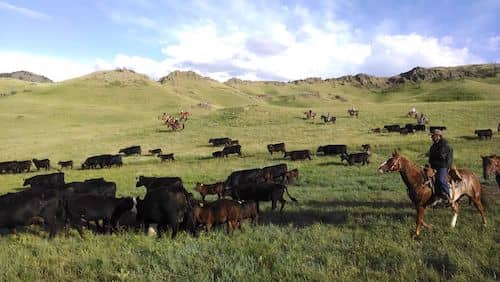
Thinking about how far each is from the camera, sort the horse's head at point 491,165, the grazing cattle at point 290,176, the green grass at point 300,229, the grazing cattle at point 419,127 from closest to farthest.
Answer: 1. the green grass at point 300,229
2. the horse's head at point 491,165
3. the grazing cattle at point 290,176
4. the grazing cattle at point 419,127

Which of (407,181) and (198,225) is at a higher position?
(407,181)

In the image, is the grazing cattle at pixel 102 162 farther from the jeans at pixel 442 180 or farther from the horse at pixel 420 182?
the jeans at pixel 442 180

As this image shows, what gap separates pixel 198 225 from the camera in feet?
38.5

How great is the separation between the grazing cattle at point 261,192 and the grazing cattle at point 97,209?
3877 millimetres

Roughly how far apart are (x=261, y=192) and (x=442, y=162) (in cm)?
575

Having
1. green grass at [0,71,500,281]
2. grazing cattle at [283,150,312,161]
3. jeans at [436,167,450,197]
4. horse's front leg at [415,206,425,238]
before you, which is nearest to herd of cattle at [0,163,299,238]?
green grass at [0,71,500,281]

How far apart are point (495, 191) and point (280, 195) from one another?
7.68 m

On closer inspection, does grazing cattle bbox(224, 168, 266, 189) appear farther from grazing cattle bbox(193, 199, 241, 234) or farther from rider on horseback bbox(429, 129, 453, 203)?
rider on horseback bbox(429, 129, 453, 203)

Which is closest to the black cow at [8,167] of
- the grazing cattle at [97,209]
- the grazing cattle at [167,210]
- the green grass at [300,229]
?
the green grass at [300,229]

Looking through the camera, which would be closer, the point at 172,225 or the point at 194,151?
the point at 172,225

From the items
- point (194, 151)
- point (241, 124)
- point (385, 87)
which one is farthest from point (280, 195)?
point (385, 87)

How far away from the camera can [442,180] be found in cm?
1120

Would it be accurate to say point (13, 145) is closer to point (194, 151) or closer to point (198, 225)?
point (194, 151)

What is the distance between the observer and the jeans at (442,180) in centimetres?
1113
